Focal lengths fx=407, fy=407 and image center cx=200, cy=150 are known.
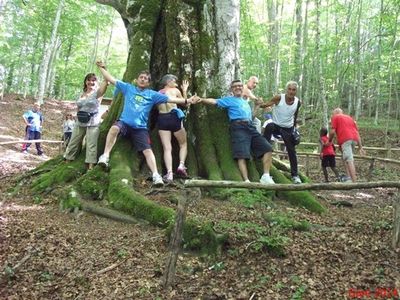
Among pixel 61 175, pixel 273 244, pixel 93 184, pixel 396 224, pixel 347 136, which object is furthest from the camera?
pixel 347 136

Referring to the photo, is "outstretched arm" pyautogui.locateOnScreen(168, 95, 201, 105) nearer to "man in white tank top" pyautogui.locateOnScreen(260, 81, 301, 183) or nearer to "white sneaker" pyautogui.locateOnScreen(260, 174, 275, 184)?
"white sneaker" pyautogui.locateOnScreen(260, 174, 275, 184)

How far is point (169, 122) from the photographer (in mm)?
7402

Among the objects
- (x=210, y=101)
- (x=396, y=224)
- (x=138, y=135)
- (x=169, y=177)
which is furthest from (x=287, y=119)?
(x=396, y=224)

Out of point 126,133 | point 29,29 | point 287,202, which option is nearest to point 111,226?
point 126,133

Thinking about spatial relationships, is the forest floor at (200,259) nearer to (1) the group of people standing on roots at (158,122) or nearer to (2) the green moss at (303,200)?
(2) the green moss at (303,200)

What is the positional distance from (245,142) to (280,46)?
19.4 m

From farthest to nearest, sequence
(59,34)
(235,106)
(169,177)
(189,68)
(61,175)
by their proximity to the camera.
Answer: (59,34)
(189,68)
(235,106)
(61,175)
(169,177)

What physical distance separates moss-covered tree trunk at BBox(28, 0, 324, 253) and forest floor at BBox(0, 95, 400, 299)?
2.82ft

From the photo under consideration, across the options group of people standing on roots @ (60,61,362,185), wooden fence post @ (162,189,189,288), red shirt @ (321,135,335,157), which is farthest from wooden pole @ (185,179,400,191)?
red shirt @ (321,135,335,157)

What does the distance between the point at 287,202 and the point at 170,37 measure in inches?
156

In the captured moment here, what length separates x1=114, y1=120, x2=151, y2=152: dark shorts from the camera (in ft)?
23.7

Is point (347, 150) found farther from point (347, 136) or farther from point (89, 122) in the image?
point (89, 122)

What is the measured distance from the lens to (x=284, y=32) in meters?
36.2

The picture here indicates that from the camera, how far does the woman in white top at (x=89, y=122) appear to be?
7.62 meters
